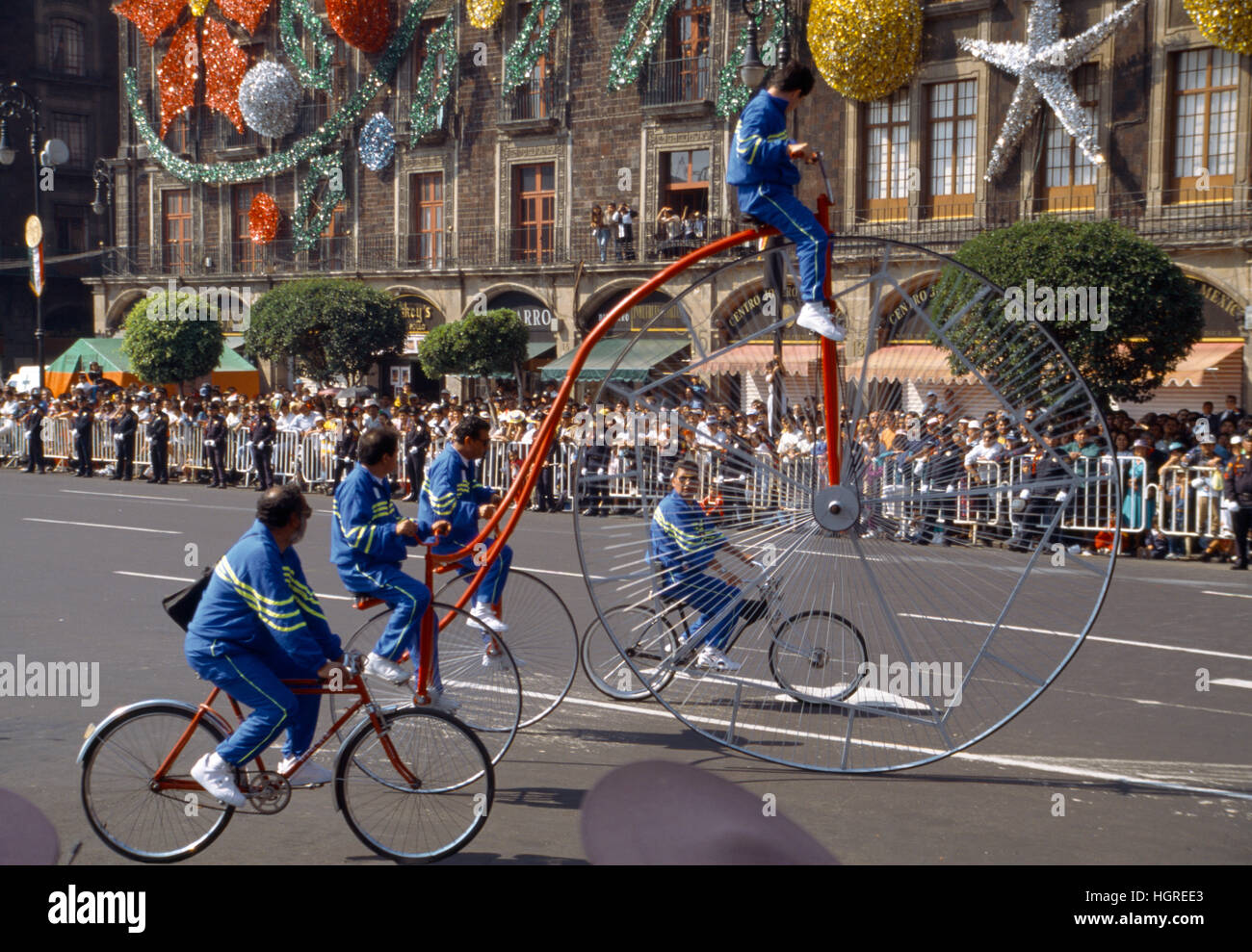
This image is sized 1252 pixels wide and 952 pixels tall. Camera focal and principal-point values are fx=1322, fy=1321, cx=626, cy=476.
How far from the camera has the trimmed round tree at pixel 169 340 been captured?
110 feet

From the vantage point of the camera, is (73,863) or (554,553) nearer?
(73,863)

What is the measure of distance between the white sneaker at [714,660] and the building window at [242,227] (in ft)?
118

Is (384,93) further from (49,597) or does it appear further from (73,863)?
(73,863)

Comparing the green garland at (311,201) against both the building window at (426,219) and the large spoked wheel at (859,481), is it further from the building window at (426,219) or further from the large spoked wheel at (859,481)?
the large spoked wheel at (859,481)

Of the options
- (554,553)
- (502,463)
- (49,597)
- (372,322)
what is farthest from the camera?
(372,322)

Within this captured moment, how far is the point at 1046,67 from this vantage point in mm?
25609

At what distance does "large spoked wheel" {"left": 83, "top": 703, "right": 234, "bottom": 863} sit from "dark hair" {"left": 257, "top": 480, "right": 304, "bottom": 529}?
0.85 metres

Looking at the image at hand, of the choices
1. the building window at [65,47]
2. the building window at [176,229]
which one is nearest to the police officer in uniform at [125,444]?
the building window at [176,229]

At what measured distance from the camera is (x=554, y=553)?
50.4 feet

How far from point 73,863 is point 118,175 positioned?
4373 cm

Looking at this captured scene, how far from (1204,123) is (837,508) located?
70.1 ft

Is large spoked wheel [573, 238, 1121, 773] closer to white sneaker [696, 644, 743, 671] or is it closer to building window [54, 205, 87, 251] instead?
white sneaker [696, 644, 743, 671]

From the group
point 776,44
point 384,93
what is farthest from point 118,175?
point 776,44

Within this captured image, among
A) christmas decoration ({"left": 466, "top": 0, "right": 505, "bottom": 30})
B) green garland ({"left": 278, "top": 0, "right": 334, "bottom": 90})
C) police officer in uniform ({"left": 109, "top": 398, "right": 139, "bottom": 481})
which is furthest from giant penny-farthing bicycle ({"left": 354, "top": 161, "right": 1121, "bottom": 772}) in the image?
green garland ({"left": 278, "top": 0, "right": 334, "bottom": 90})
